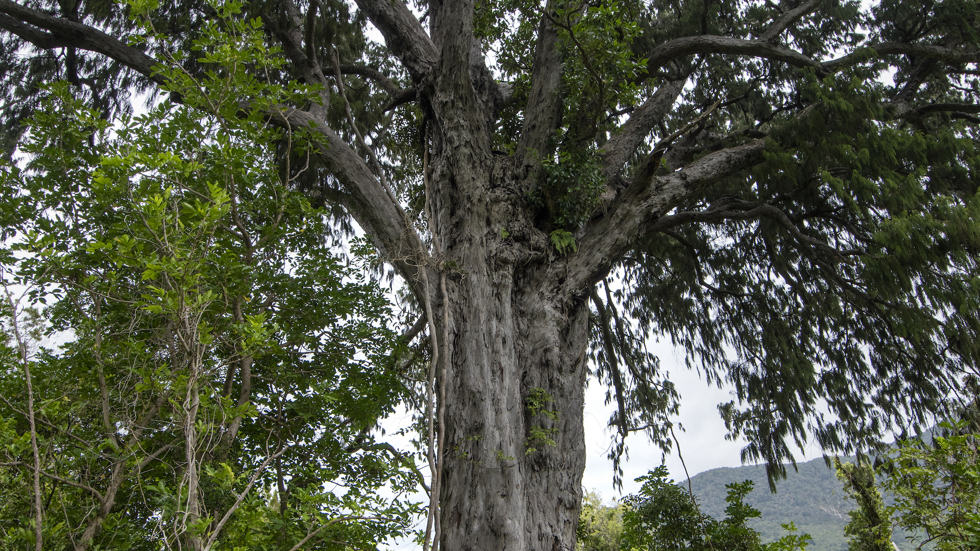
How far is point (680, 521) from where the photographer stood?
167 inches

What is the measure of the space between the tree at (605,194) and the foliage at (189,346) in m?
0.40

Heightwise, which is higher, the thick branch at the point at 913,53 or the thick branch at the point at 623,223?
the thick branch at the point at 913,53

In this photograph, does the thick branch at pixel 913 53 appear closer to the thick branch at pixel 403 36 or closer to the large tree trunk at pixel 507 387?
the large tree trunk at pixel 507 387

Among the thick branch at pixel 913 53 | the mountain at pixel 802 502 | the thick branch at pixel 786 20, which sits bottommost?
the mountain at pixel 802 502

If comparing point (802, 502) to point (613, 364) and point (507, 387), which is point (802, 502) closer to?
point (613, 364)

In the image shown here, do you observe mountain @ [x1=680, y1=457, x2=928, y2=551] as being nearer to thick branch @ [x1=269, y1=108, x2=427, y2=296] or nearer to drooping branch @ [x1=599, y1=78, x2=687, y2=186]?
drooping branch @ [x1=599, y1=78, x2=687, y2=186]

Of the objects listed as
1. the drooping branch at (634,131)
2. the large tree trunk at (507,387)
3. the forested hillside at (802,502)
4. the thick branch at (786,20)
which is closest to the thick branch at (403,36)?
the large tree trunk at (507,387)

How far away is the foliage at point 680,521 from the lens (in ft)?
13.2

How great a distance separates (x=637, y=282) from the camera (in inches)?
263

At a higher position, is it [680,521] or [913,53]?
[913,53]

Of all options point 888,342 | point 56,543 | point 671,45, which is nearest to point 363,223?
point 56,543

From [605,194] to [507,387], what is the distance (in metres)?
1.87

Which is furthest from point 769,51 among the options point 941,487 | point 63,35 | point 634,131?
point 63,35

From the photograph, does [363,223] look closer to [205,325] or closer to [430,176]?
[430,176]
